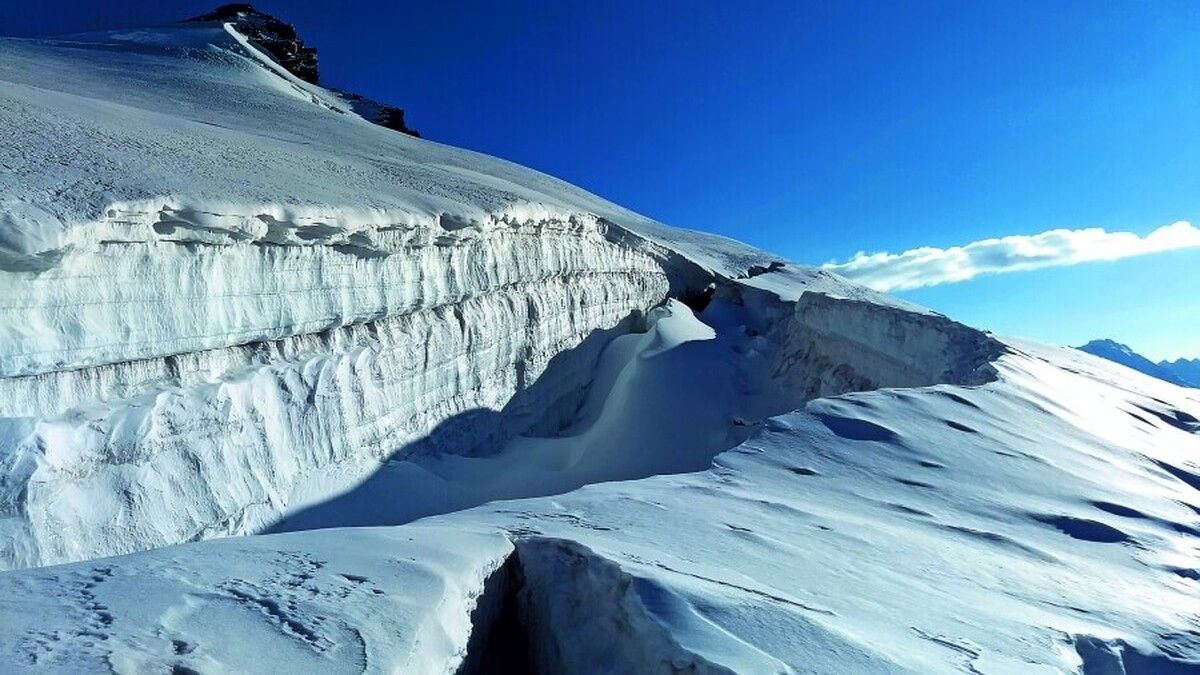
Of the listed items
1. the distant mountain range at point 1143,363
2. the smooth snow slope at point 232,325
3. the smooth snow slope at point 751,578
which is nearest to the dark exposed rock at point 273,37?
the smooth snow slope at point 232,325

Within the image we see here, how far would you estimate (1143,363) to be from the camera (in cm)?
10238

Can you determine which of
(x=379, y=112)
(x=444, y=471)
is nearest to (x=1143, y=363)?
(x=379, y=112)

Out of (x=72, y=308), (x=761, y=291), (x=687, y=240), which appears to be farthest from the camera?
(x=687, y=240)

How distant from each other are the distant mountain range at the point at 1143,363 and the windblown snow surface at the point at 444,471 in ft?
291

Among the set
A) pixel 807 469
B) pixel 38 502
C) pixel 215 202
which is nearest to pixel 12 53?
pixel 215 202

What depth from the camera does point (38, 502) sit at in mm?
3635

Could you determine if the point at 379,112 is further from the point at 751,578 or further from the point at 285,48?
the point at 751,578

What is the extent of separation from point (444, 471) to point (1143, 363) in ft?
395

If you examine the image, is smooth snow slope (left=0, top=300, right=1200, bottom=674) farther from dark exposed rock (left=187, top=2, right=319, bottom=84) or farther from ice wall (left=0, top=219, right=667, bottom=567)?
dark exposed rock (left=187, top=2, right=319, bottom=84)

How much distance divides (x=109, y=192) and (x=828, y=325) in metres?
9.57

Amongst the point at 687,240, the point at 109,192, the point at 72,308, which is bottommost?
the point at 72,308

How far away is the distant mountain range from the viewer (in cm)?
9944

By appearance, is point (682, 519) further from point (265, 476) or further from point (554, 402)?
point (554, 402)

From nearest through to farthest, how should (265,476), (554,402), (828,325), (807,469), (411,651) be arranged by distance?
(411,651)
(807,469)
(265,476)
(554,402)
(828,325)
